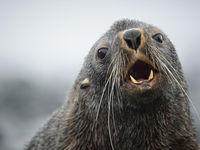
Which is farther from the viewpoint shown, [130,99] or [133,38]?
[130,99]

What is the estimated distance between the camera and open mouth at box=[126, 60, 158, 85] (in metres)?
5.03

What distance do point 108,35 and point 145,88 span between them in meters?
1.53

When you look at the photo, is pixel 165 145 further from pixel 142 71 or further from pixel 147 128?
pixel 142 71

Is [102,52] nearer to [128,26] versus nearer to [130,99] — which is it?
[128,26]

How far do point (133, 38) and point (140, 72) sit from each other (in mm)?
554

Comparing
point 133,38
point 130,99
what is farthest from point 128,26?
point 130,99

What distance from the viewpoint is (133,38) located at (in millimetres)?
4859

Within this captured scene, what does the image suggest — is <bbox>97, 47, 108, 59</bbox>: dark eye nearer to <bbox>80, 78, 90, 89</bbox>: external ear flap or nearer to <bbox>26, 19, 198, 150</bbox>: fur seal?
<bbox>26, 19, 198, 150</bbox>: fur seal

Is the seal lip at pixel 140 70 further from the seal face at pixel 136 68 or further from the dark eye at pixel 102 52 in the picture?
the dark eye at pixel 102 52

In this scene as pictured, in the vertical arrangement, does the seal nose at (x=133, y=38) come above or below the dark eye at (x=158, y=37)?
below

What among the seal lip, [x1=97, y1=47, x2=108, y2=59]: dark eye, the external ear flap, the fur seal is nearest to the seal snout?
the fur seal

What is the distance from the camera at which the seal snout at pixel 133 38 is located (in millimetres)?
4872

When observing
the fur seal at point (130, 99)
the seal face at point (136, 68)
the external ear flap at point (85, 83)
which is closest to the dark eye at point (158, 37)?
the fur seal at point (130, 99)

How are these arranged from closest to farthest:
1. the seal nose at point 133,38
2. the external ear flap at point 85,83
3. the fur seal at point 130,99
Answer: the seal nose at point 133,38 → the fur seal at point 130,99 → the external ear flap at point 85,83
